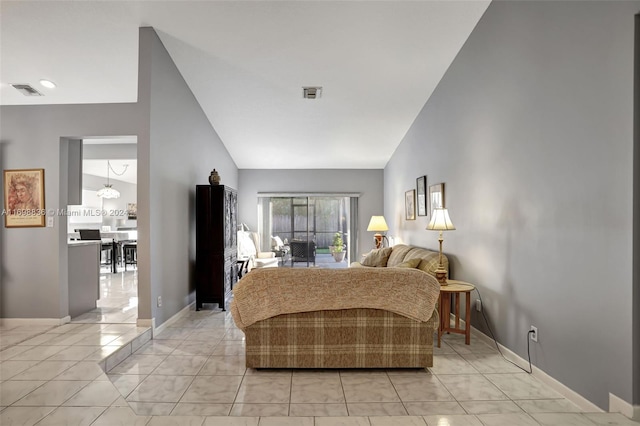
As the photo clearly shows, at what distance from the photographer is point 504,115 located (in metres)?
3.31

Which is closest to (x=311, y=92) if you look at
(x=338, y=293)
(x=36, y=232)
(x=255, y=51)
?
(x=255, y=51)

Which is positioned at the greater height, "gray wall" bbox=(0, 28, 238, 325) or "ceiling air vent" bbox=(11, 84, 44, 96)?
"ceiling air vent" bbox=(11, 84, 44, 96)

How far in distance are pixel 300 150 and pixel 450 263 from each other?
13.5ft

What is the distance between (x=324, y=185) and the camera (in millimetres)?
8773

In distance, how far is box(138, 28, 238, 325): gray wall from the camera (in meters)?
3.81

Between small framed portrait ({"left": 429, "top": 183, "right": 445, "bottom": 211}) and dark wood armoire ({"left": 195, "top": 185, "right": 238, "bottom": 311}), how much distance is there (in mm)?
2939

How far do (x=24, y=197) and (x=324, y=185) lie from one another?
5827 mm

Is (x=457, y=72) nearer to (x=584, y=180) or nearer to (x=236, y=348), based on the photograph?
(x=584, y=180)

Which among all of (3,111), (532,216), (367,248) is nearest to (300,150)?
(367,248)

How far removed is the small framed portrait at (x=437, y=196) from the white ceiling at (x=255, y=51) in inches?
54.2

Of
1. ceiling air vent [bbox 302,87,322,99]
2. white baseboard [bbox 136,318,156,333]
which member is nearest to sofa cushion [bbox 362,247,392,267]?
ceiling air vent [bbox 302,87,322,99]

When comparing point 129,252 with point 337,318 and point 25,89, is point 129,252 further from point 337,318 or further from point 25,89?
point 337,318

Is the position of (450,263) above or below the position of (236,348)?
above

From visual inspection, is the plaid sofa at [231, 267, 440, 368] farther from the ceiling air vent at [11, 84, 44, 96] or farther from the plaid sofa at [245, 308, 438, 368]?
the ceiling air vent at [11, 84, 44, 96]
